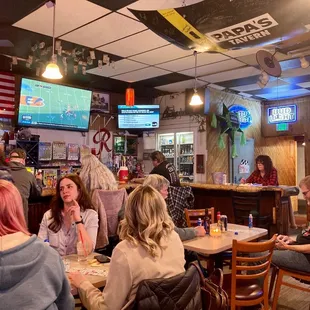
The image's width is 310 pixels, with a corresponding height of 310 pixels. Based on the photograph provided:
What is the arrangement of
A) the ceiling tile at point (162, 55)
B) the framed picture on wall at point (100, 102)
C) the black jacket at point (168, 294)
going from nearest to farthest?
the black jacket at point (168, 294) < the ceiling tile at point (162, 55) < the framed picture on wall at point (100, 102)

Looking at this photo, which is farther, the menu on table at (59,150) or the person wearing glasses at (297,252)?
the menu on table at (59,150)

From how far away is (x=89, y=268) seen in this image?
2398 millimetres

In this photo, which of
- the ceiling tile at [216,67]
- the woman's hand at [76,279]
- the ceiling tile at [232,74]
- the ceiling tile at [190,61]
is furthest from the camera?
the ceiling tile at [232,74]

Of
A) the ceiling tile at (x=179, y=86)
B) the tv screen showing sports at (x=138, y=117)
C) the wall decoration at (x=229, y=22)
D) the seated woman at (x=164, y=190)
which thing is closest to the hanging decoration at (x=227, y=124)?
the ceiling tile at (x=179, y=86)

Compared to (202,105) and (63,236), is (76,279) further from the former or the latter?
(202,105)

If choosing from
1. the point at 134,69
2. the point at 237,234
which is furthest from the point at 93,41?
the point at 237,234

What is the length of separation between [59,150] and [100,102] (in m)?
1.68

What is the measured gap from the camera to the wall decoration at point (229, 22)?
3.03m

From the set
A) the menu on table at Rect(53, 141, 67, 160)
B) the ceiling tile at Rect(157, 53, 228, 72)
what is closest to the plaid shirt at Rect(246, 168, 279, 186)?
the ceiling tile at Rect(157, 53, 228, 72)

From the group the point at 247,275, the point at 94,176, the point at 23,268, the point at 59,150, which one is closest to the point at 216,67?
the point at 94,176

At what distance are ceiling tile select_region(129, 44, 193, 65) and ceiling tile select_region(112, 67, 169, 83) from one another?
555 mm

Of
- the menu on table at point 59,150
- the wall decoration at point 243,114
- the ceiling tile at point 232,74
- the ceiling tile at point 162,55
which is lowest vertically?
the menu on table at point 59,150

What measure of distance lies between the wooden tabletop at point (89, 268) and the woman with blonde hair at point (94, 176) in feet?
5.29

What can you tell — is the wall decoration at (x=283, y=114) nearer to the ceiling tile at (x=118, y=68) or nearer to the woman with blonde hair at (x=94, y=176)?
the ceiling tile at (x=118, y=68)
